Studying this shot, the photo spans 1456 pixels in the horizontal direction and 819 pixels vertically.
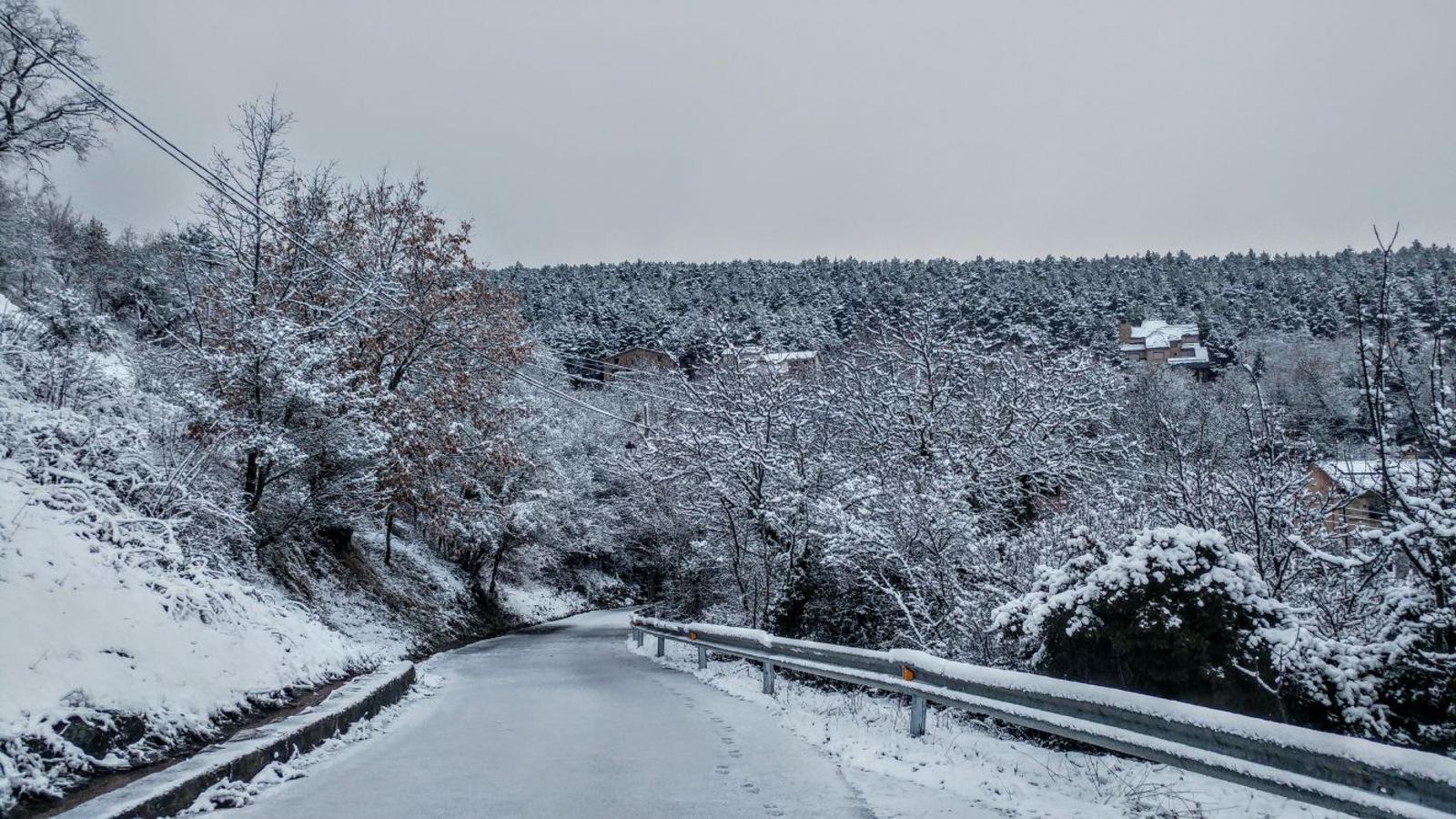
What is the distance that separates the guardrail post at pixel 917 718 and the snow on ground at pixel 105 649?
5649 mm

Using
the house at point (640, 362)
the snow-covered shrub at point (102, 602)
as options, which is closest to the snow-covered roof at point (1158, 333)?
the house at point (640, 362)

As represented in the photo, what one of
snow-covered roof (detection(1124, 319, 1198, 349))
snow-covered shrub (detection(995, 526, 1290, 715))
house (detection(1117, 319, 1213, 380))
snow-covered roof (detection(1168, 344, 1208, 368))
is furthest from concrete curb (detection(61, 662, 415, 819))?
snow-covered roof (detection(1168, 344, 1208, 368))

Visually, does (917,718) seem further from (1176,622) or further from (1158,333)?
(1158,333)

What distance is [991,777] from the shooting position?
240 inches

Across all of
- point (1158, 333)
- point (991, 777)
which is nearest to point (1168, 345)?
point (1158, 333)

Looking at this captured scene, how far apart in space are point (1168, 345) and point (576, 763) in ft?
289

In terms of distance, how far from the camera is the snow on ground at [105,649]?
5418 millimetres

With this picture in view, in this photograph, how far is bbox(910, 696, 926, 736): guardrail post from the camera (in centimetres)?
762

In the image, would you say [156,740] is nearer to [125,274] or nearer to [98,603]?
[98,603]

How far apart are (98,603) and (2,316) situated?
21.5 feet

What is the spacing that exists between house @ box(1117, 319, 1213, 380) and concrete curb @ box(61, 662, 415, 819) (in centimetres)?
8029

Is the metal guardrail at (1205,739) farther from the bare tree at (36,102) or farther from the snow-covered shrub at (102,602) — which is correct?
the bare tree at (36,102)

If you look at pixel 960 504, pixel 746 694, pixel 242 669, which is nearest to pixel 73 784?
pixel 242 669

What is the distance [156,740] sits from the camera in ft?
20.3
